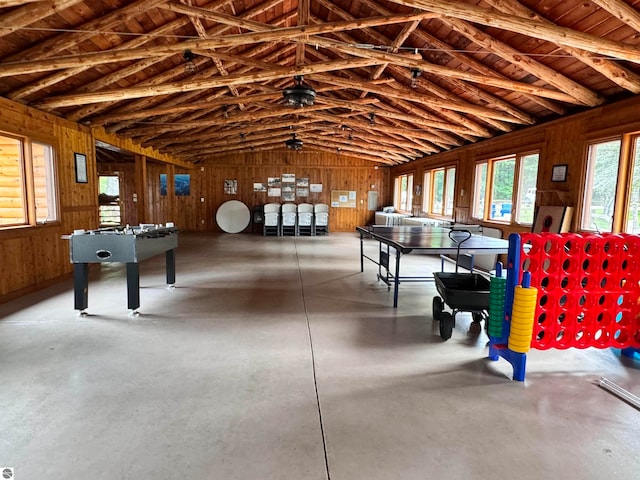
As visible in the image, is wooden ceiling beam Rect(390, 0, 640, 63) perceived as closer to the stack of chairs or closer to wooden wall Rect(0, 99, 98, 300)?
wooden wall Rect(0, 99, 98, 300)

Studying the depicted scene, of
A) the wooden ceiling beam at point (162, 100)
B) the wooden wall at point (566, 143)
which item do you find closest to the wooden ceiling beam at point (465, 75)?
the wooden wall at point (566, 143)

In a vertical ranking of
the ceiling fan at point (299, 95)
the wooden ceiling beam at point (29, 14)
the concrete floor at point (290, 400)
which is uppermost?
the wooden ceiling beam at point (29, 14)

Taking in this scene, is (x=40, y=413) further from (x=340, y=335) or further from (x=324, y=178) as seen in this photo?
(x=324, y=178)

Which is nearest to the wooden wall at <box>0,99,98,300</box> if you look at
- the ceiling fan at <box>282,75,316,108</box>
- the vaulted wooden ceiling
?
the vaulted wooden ceiling

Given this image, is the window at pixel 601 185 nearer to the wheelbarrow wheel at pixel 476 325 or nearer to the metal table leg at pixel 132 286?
the wheelbarrow wheel at pixel 476 325

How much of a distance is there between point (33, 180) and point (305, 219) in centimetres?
806

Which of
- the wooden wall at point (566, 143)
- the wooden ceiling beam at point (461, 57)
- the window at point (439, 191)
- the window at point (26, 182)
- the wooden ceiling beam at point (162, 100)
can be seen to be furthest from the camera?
the window at point (439, 191)

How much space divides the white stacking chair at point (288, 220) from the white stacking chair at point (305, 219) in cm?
18

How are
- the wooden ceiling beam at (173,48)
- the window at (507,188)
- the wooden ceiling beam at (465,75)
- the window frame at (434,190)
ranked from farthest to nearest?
the window frame at (434,190) < the window at (507,188) < the wooden ceiling beam at (465,75) < the wooden ceiling beam at (173,48)

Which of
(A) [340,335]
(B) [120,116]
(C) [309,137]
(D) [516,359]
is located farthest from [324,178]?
(D) [516,359]

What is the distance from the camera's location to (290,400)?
2330 millimetres

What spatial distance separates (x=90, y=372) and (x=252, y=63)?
4455 mm

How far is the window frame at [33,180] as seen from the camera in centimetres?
489

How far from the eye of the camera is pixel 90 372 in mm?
2660
